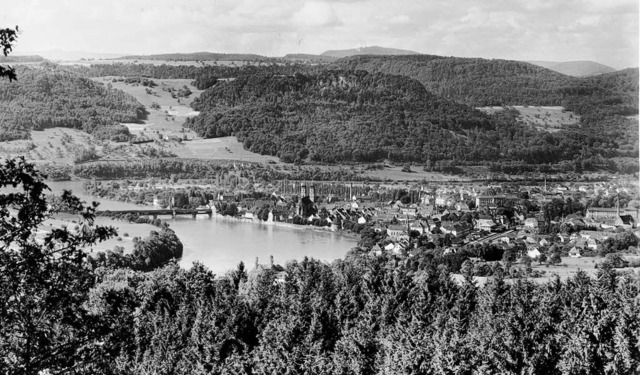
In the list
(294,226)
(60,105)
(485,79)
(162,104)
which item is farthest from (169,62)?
(294,226)

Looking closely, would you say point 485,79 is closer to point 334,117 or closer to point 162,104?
point 334,117

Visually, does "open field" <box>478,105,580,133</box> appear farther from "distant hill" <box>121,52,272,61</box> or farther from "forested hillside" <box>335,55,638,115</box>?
"distant hill" <box>121,52,272,61</box>

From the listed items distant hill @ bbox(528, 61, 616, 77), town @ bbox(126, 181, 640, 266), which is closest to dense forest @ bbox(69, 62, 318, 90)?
distant hill @ bbox(528, 61, 616, 77)

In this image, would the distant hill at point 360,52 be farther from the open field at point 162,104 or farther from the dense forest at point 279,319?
the dense forest at point 279,319

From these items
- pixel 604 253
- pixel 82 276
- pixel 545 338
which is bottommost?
pixel 604 253

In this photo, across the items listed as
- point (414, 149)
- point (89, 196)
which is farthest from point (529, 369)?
point (414, 149)

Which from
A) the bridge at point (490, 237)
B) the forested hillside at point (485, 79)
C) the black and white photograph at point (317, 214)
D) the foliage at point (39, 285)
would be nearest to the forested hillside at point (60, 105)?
the black and white photograph at point (317, 214)

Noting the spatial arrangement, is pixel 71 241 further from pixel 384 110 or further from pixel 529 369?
pixel 384 110
